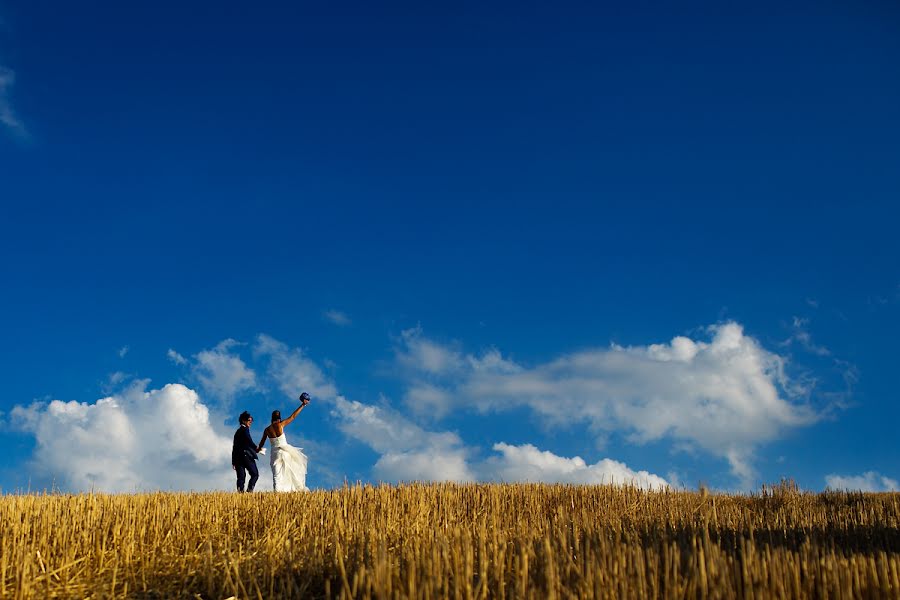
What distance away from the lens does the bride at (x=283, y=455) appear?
60.2 ft

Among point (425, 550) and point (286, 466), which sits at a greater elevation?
point (286, 466)

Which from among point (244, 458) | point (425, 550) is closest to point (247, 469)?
point (244, 458)

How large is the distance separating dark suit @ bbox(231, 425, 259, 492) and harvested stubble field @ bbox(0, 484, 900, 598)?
4193 mm

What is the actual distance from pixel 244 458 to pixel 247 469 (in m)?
0.30

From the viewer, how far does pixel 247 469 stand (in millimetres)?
17953

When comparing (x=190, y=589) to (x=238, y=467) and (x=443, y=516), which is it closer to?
(x=443, y=516)

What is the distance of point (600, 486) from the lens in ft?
55.0

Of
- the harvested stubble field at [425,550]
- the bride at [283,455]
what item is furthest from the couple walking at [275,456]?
the harvested stubble field at [425,550]

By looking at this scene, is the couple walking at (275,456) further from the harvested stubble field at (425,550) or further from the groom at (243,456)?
the harvested stubble field at (425,550)

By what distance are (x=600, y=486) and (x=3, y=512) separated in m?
12.0

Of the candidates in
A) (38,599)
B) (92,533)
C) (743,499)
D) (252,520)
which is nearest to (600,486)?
(743,499)

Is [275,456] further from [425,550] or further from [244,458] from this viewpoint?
[425,550]

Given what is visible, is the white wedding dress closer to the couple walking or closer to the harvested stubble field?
the couple walking

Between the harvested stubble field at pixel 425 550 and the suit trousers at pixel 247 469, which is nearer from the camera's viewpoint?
the harvested stubble field at pixel 425 550
